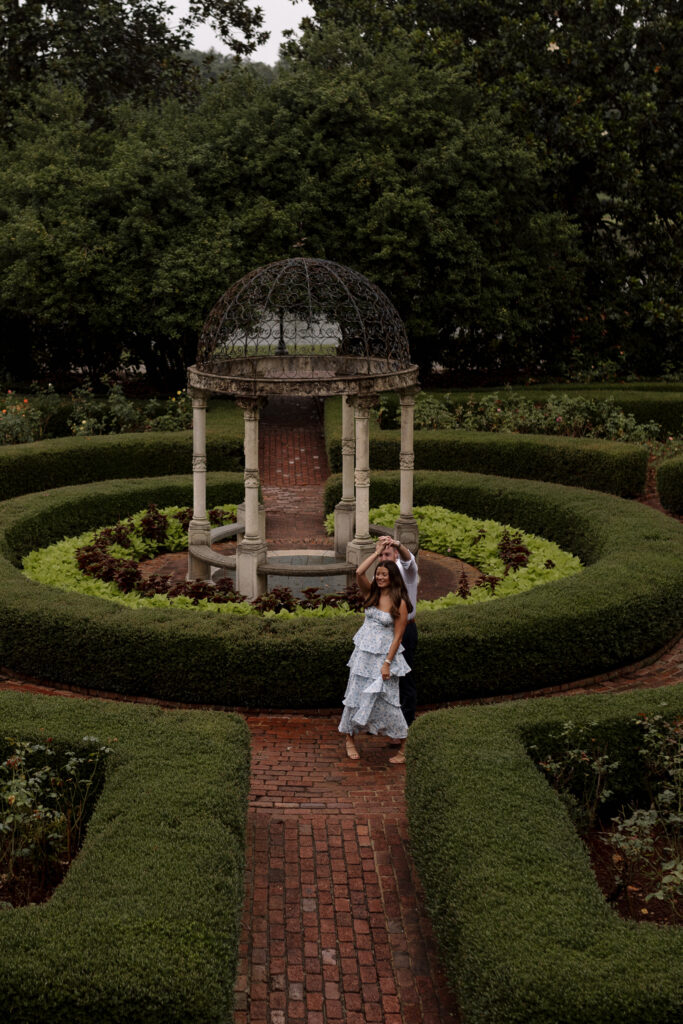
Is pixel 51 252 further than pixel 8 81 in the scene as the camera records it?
No

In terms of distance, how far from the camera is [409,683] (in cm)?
961

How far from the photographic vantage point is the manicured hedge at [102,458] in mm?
18047

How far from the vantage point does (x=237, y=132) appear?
2511cm

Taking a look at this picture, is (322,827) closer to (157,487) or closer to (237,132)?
(157,487)

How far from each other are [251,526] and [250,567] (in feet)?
1.63

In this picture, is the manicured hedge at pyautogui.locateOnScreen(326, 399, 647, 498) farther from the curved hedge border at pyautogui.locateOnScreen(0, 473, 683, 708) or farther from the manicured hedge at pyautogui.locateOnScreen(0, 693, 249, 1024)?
the manicured hedge at pyautogui.locateOnScreen(0, 693, 249, 1024)

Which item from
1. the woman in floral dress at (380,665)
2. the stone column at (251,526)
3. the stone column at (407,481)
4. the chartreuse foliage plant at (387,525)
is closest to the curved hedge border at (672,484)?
the chartreuse foliage plant at (387,525)

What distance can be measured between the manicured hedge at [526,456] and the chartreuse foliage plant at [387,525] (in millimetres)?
2852

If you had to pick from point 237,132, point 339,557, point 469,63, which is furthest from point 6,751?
point 469,63

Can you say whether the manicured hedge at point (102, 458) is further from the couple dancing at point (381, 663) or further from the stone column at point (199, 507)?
the couple dancing at point (381, 663)

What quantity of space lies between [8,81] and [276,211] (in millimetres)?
10057

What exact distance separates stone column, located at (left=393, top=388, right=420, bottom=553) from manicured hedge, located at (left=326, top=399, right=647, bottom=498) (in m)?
4.52

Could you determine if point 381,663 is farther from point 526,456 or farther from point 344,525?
point 526,456

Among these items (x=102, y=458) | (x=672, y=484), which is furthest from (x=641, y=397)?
(x=102, y=458)
